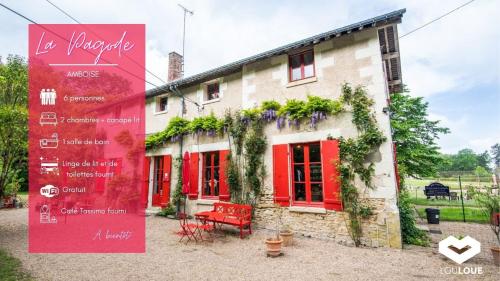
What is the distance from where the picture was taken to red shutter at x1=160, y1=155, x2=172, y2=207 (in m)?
9.20

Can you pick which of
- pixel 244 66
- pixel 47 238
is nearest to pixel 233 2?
pixel 244 66

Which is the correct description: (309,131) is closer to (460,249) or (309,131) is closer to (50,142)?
(460,249)

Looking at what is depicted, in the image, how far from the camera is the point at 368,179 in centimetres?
557

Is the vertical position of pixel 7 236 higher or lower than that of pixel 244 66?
lower

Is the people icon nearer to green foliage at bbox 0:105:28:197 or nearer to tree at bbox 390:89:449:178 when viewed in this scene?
green foliage at bbox 0:105:28:197

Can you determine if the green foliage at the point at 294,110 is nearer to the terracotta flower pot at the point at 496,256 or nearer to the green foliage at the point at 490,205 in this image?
the green foliage at the point at 490,205

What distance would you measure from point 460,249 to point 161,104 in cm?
1043

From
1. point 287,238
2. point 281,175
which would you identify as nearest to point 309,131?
point 281,175

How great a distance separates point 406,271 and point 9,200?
16.4m

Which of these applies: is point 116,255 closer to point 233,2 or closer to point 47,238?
point 47,238

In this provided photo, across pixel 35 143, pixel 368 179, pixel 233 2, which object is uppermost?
pixel 233 2

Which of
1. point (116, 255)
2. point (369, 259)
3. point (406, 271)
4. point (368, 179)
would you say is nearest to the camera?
point (406, 271)

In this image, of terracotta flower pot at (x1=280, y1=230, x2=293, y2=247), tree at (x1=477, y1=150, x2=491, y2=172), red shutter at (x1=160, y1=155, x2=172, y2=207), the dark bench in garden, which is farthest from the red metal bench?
tree at (x1=477, y1=150, x2=491, y2=172)

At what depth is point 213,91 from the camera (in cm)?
901
